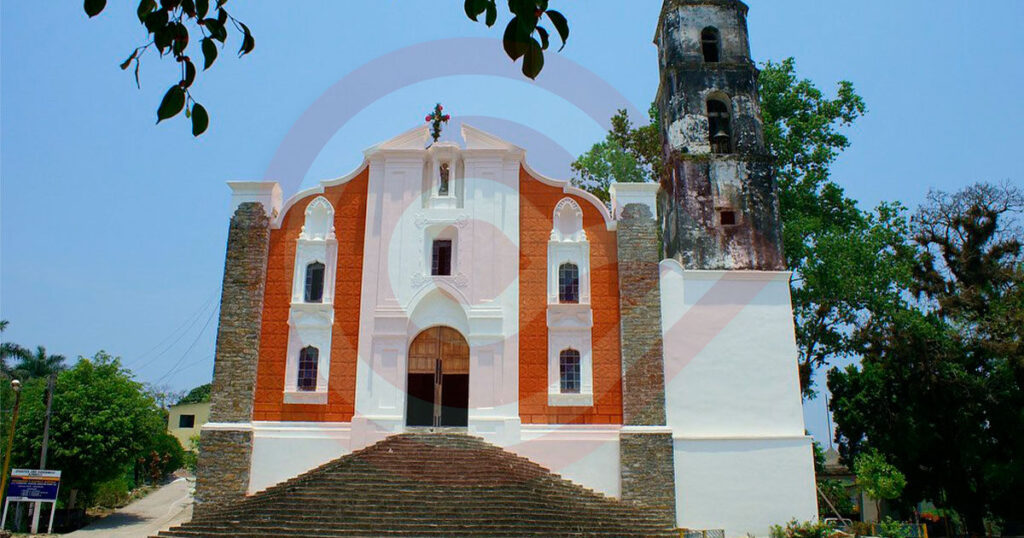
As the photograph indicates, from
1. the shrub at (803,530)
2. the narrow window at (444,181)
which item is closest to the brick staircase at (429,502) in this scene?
the shrub at (803,530)

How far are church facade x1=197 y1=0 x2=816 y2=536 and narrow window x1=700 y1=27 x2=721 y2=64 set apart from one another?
77cm

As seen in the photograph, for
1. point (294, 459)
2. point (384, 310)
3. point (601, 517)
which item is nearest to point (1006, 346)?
point (601, 517)

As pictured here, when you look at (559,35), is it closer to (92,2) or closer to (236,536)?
(92,2)

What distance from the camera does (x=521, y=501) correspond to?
1435cm

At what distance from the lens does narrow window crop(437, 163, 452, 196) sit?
18702mm

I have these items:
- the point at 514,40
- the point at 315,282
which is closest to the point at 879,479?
the point at 315,282

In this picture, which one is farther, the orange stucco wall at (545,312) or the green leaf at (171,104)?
the orange stucco wall at (545,312)

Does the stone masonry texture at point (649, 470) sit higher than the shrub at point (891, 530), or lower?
higher

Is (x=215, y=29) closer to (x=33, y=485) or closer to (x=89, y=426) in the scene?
(x=33, y=485)

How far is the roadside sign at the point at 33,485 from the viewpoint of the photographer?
18875mm

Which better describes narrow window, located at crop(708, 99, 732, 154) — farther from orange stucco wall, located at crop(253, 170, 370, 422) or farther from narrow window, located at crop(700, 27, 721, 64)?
orange stucco wall, located at crop(253, 170, 370, 422)

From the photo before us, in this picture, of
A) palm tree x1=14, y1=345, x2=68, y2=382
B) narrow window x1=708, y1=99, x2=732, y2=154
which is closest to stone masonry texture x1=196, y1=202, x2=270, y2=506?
narrow window x1=708, y1=99, x2=732, y2=154

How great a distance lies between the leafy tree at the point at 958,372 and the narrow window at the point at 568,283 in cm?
965

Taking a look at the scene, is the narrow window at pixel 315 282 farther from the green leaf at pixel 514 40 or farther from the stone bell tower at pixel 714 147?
the green leaf at pixel 514 40
